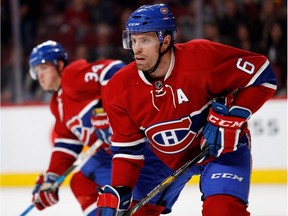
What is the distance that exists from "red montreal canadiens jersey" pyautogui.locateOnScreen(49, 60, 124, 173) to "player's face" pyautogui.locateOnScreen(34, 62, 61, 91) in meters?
0.06

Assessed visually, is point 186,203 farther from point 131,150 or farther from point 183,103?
point 183,103

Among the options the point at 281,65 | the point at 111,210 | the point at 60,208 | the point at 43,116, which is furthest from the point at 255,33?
the point at 111,210

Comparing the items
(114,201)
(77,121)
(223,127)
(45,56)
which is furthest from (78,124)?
(223,127)

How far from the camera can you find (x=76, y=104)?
397 centimetres

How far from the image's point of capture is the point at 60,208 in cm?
501

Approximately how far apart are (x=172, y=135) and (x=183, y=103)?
149 millimetres

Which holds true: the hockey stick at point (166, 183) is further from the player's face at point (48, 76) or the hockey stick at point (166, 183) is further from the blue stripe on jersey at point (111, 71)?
the player's face at point (48, 76)

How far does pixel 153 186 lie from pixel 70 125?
2.77ft

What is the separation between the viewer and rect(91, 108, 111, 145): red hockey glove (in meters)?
Result: 3.85

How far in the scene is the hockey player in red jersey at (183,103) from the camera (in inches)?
112

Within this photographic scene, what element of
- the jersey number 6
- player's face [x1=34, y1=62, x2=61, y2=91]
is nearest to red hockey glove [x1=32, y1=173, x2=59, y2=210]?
player's face [x1=34, y1=62, x2=61, y2=91]

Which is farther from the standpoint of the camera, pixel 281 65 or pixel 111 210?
pixel 281 65

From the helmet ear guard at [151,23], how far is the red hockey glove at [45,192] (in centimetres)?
127

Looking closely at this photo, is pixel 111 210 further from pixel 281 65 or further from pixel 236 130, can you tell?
pixel 281 65
